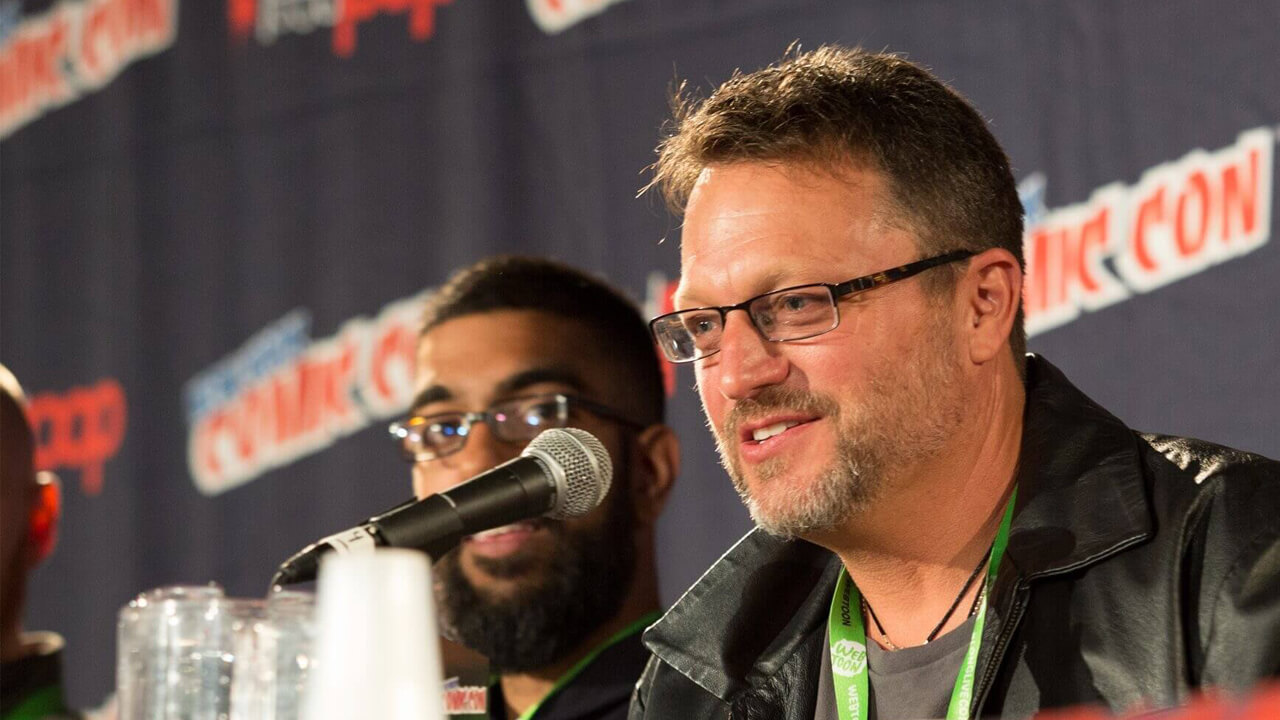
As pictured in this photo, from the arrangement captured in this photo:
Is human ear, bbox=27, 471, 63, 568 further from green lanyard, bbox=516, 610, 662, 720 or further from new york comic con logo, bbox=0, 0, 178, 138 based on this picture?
new york comic con logo, bbox=0, 0, 178, 138

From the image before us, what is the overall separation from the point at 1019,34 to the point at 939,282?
3.64 feet

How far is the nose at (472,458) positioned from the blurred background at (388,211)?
2.52 feet

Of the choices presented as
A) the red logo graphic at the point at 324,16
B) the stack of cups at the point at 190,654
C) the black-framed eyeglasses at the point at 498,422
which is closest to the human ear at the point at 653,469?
the black-framed eyeglasses at the point at 498,422

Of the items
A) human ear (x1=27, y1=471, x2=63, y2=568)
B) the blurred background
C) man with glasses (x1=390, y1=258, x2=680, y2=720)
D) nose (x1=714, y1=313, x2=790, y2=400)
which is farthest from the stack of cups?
the blurred background

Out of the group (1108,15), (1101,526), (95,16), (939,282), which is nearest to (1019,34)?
(1108,15)

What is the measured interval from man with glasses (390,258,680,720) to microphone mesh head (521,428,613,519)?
0.73 m

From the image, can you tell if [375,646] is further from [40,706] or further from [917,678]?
[40,706]

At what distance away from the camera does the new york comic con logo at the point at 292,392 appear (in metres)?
3.54

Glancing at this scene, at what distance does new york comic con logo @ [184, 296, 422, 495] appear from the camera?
354 centimetres

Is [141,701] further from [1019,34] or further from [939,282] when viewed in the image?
[1019,34]

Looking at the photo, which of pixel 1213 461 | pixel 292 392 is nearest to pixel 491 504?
pixel 1213 461

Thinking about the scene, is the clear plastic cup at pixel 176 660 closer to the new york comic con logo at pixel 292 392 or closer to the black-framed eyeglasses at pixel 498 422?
the black-framed eyeglasses at pixel 498 422

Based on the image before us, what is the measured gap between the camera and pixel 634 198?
3178 mm

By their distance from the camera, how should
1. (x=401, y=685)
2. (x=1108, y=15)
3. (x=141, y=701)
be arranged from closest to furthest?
(x=401, y=685)
(x=141, y=701)
(x=1108, y=15)
